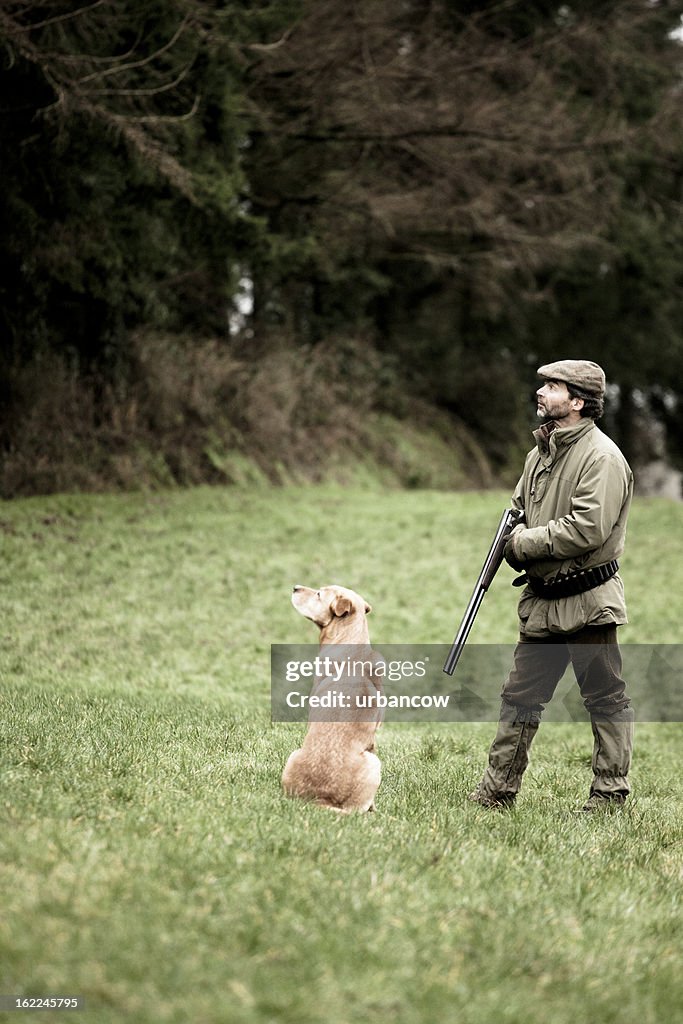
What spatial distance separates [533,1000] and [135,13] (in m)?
12.8

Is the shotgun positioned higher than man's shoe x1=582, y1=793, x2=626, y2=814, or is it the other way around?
the shotgun

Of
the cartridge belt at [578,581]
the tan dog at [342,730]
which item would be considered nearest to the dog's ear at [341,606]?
the tan dog at [342,730]

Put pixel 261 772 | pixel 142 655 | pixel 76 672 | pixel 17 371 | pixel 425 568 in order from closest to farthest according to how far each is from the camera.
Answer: pixel 261 772 < pixel 76 672 < pixel 142 655 < pixel 425 568 < pixel 17 371

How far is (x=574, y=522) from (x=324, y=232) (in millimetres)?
17010

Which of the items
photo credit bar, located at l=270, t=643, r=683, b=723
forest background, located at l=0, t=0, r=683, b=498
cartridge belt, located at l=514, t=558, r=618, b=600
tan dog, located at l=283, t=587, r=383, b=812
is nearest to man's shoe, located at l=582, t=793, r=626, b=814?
cartridge belt, located at l=514, t=558, r=618, b=600

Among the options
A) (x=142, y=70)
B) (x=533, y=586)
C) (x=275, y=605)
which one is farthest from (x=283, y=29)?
(x=533, y=586)

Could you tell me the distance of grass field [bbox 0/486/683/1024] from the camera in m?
3.11

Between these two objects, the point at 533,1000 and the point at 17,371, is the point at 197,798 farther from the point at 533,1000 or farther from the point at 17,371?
the point at 17,371

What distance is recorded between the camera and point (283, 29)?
16.8 m

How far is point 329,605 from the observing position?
5.03 meters

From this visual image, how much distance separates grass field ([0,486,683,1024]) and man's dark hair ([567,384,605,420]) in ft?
7.24

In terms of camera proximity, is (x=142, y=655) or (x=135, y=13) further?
(x=135, y=13)

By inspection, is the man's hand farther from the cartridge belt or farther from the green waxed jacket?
the cartridge belt

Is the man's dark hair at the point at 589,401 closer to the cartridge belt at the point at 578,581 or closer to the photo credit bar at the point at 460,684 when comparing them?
the cartridge belt at the point at 578,581
